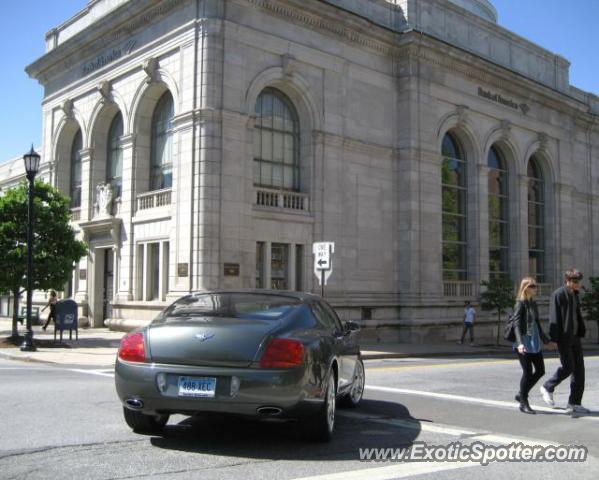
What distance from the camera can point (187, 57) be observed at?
23.0 meters

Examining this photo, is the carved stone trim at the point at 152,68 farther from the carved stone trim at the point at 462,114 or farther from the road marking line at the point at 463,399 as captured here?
the road marking line at the point at 463,399

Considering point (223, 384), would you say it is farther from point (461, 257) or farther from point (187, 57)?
point (461, 257)

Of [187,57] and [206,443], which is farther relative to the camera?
[187,57]

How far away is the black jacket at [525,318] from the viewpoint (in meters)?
9.39

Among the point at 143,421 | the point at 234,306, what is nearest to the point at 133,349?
the point at 143,421

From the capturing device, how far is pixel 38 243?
21766 mm

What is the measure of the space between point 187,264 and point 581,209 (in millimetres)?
23962

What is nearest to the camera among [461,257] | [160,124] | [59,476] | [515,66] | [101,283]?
[59,476]

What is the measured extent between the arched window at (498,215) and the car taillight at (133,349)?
87.4ft

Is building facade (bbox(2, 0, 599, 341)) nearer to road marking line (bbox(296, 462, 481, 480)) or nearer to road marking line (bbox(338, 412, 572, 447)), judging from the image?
road marking line (bbox(338, 412, 572, 447))

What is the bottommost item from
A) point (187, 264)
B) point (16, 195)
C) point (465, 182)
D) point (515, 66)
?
point (187, 264)

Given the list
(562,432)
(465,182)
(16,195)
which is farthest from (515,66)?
(562,432)

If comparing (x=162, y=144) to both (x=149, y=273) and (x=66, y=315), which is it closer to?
(x=149, y=273)

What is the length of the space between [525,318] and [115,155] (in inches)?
864
